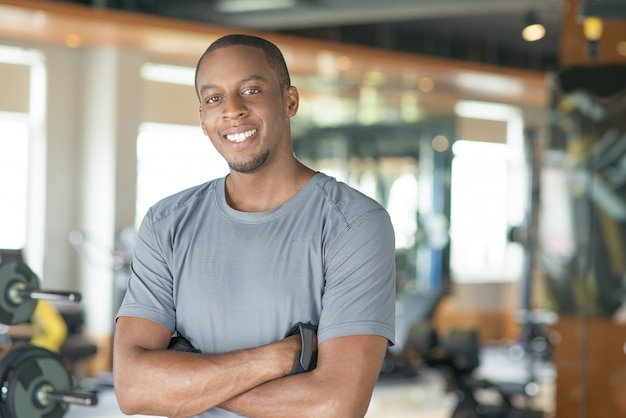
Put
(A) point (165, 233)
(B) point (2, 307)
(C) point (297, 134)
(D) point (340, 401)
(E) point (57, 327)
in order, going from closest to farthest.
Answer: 1. (D) point (340, 401)
2. (A) point (165, 233)
3. (B) point (2, 307)
4. (E) point (57, 327)
5. (C) point (297, 134)

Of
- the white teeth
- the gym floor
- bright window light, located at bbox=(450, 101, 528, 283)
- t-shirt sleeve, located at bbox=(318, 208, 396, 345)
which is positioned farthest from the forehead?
bright window light, located at bbox=(450, 101, 528, 283)

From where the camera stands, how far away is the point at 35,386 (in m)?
3.02

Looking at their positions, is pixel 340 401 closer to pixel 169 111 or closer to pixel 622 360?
pixel 622 360

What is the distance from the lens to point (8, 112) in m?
9.09

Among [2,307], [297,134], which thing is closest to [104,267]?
[297,134]

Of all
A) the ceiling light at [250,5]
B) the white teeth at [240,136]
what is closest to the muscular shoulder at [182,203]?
the white teeth at [240,136]

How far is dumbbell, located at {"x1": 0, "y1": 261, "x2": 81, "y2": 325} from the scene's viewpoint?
305 centimetres

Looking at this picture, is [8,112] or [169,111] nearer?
[8,112]

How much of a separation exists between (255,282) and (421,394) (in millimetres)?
7338

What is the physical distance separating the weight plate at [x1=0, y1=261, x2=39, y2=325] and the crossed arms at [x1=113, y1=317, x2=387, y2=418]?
131 cm

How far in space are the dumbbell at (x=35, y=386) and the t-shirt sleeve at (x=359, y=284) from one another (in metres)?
1.33

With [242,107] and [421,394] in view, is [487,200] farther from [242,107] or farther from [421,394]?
[242,107]

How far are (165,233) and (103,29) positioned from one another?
6328 mm

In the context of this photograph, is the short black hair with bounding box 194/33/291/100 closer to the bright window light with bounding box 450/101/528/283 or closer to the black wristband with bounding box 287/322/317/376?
the black wristband with bounding box 287/322/317/376
